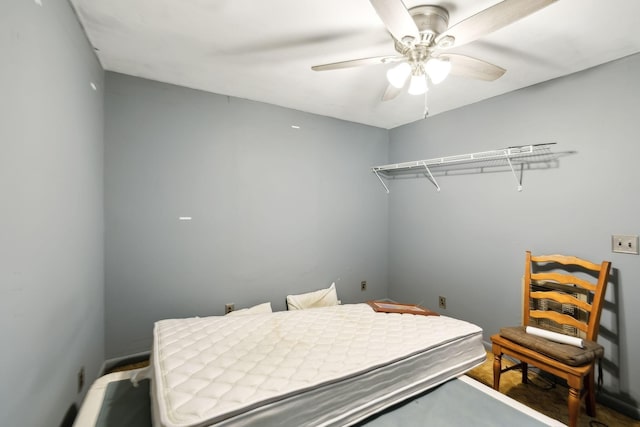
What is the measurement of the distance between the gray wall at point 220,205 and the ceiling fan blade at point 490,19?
1946 millimetres

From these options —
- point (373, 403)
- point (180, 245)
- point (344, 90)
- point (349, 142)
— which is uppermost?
point (344, 90)

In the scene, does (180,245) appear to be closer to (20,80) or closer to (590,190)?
(20,80)

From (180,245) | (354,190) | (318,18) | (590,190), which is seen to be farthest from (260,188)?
(590,190)

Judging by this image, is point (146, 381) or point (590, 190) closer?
point (146, 381)

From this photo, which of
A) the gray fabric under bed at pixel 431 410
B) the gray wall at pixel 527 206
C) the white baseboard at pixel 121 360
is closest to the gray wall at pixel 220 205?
the white baseboard at pixel 121 360

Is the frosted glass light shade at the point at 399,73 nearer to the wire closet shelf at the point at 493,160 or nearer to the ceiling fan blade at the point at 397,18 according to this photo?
the ceiling fan blade at the point at 397,18

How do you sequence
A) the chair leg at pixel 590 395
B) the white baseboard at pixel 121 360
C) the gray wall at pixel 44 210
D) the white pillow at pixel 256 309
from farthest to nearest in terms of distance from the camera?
the white pillow at pixel 256 309 → the white baseboard at pixel 121 360 → the chair leg at pixel 590 395 → the gray wall at pixel 44 210

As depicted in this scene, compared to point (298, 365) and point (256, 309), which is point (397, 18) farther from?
point (256, 309)

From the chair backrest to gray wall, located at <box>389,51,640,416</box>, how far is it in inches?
4.7

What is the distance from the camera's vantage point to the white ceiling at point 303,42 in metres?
1.51

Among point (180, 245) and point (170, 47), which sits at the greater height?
point (170, 47)

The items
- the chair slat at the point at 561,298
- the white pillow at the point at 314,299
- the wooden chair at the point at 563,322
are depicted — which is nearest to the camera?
the wooden chair at the point at 563,322

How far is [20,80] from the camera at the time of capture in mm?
1062

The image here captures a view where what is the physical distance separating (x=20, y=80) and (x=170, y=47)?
1061 millimetres
